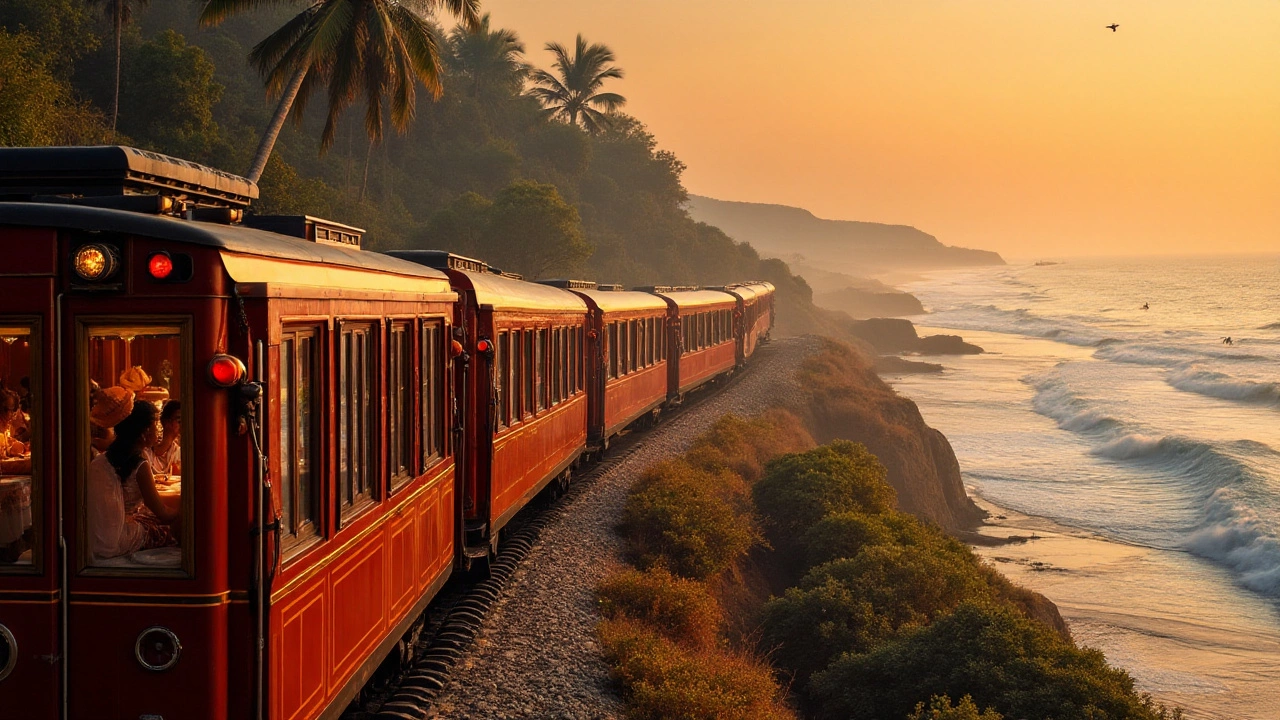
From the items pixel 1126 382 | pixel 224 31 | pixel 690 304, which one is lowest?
pixel 1126 382

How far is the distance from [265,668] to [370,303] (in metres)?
2.26

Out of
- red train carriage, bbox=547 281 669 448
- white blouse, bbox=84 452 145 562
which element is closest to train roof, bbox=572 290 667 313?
red train carriage, bbox=547 281 669 448

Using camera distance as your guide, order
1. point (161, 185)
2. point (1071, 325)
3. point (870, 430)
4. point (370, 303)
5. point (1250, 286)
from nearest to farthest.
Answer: point (161, 185) < point (370, 303) < point (870, 430) < point (1071, 325) < point (1250, 286)

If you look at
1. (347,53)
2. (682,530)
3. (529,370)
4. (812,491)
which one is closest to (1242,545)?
Answer: (812,491)

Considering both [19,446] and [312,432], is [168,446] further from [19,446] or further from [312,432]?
[312,432]

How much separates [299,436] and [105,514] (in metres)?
0.99

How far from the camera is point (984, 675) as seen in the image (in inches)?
413

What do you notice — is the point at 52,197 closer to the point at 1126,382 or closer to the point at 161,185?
the point at 161,185

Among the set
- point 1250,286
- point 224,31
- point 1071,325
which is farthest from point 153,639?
point 1250,286

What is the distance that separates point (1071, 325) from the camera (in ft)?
343

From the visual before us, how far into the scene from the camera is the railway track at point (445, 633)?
7.74 meters

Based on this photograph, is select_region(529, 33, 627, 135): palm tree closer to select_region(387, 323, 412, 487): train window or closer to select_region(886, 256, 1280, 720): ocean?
select_region(886, 256, 1280, 720): ocean

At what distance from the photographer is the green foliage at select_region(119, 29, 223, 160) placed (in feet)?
109

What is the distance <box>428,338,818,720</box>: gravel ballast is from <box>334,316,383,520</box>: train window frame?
2.13 meters
